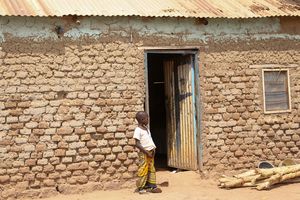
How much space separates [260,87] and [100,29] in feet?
10.2

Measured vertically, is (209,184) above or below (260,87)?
below

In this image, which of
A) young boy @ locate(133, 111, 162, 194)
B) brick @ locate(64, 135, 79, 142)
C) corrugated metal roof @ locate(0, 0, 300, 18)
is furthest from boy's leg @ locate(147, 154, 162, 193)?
corrugated metal roof @ locate(0, 0, 300, 18)

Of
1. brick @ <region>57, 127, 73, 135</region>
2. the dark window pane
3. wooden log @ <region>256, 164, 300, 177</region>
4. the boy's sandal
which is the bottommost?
the boy's sandal

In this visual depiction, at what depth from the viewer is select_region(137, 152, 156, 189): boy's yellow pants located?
284 inches

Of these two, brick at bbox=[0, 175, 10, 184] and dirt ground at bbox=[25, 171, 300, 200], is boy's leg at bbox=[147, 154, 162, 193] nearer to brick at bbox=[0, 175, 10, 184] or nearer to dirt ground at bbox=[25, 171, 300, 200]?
dirt ground at bbox=[25, 171, 300, 200]

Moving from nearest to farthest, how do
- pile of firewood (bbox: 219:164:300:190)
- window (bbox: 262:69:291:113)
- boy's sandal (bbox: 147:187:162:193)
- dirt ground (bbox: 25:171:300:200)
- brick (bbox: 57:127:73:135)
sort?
dirt ground (bbox: 25:171:300:200), boy's sandal (bbox: 147:187:162:193), brick (bbox: 57:127:73:135), pile of firewood (bbox: 219:164:300:190), window (bbox: 262:69:291:113)

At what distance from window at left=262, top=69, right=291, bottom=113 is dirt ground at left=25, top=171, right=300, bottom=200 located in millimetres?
1504

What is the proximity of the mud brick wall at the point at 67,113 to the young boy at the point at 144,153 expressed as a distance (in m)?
0.55

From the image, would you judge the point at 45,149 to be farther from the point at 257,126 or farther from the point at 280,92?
the point at 280,92

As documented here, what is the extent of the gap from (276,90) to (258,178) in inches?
75.9

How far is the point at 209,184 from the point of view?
8.06 m

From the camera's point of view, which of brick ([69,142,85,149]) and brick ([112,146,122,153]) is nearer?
brick ([69,142,85,149])

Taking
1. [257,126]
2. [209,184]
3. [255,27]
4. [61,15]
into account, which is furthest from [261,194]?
[61,15]

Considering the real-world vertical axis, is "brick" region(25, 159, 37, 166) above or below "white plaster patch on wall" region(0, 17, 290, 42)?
below
